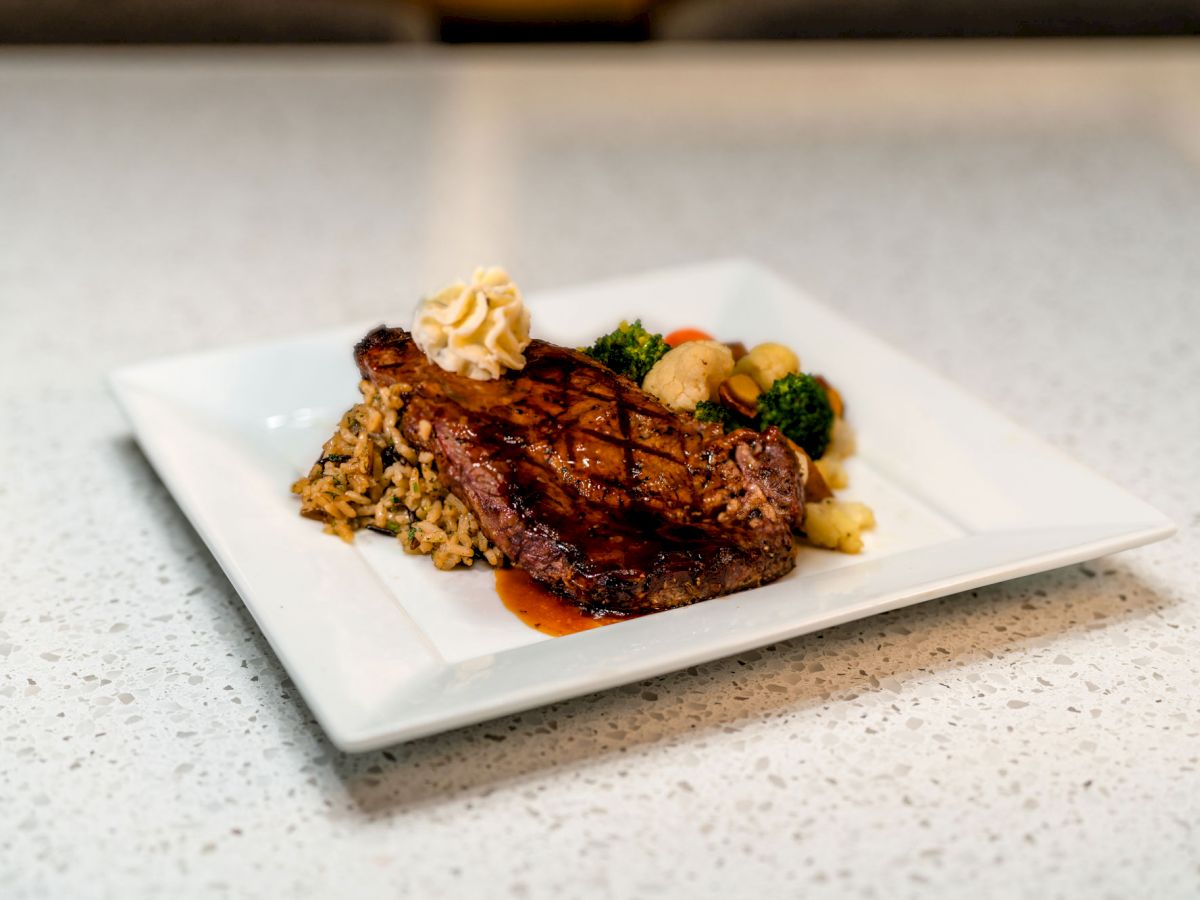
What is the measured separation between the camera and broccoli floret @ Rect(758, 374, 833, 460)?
10.5 feet

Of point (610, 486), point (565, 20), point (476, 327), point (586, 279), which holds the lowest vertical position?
point (586, 279)

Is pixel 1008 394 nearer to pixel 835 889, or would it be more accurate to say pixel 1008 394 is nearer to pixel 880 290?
pixel 880 290

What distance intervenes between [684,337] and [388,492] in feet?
3.38

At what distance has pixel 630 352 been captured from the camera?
Result: 331cm

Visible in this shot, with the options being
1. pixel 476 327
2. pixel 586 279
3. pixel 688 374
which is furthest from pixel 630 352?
pixel 586 279

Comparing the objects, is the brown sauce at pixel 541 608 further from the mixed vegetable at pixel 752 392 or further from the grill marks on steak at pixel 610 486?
the mixed vegetable at pixel 752 392

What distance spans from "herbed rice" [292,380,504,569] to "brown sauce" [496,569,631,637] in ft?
0.23

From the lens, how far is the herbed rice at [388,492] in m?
2.83

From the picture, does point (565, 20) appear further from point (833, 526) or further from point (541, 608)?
point (541, 608)

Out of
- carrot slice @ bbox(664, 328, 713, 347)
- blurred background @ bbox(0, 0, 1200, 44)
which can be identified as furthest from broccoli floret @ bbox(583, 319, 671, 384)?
blurred background @ bbox(0, 0, 1200, 44)

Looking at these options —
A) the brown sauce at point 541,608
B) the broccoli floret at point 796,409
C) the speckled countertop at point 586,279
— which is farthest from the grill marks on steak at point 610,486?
the broccoli floret at point 796,409

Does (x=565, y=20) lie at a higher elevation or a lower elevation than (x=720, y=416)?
higher

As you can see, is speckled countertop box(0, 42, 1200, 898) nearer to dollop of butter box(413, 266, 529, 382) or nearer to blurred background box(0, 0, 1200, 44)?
blurred background box(0, 0, 1200, 44)

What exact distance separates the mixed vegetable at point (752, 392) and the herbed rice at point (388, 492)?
58 centimetres
